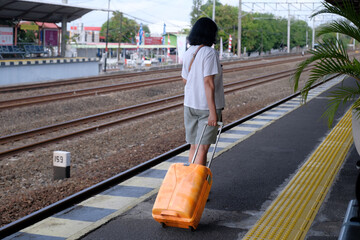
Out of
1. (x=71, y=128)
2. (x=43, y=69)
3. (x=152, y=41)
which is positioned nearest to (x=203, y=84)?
(x=71, y=128)

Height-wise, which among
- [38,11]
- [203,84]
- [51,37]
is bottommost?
[203,84]

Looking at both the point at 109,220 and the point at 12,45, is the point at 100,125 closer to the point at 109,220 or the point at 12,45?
the point at 109,220

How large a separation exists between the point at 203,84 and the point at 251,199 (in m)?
1.58

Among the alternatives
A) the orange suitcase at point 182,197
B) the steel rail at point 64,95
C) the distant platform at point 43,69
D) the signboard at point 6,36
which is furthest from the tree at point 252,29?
the orange suitcase at point 182,197

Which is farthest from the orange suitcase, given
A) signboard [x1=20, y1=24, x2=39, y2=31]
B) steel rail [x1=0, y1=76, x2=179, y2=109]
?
signboard [x1=20, y1=24, x2=39, y2=31]

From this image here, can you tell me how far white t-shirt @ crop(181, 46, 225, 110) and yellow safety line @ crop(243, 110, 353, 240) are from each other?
1.31 metres

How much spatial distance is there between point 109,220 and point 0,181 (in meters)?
3.62

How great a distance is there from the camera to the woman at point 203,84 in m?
5.29

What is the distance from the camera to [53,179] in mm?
8336

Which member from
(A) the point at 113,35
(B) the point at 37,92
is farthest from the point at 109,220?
(A) the point at 113,35

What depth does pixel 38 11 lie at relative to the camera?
3019 centimetres

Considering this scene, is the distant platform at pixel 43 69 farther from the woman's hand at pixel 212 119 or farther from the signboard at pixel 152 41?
the signboard at pixel 152 41

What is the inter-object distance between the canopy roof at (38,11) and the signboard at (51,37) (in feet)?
3.91

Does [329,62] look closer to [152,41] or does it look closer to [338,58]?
[338,58]
